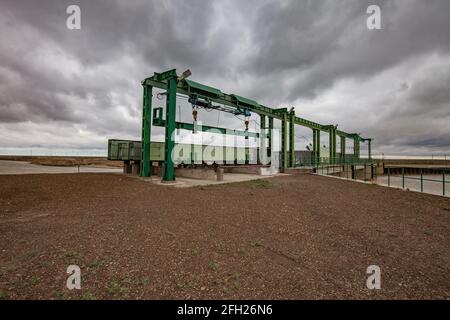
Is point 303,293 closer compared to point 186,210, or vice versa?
point 303,293

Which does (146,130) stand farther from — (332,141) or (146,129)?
(332,141)

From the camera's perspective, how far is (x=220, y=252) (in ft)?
11.5

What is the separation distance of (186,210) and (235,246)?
2933mm

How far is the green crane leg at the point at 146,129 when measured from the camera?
15.1 m

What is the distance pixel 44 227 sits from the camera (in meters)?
4.54

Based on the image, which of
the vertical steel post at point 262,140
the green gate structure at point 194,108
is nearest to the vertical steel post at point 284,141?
the green gate structure at point 194,108

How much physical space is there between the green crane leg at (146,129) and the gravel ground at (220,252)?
8593 mm

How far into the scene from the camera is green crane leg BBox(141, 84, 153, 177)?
1505 centimetres

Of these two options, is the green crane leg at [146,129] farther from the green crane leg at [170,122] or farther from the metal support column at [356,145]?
the metal support column at [356,145]
